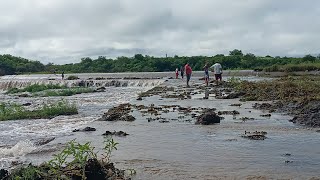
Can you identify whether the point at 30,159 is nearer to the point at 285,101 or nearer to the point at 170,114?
the point at 170,114

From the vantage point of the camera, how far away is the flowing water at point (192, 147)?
26.0 ft

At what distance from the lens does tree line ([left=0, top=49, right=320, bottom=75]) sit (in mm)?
90938

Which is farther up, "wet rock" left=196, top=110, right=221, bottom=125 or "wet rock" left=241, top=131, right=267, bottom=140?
"wet rock" left=196, top=110, right=221, bottom=125

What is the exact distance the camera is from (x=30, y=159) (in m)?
9.71

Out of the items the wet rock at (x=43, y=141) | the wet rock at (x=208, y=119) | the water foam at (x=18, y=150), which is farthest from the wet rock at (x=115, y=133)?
the wet rock at (x=208, y=119)

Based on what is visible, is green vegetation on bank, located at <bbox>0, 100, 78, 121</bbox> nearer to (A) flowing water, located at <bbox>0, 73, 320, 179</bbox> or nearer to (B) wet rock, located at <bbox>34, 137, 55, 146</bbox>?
(A) flowing water, located at <bbox>0, 73, 320, 179</bbox>

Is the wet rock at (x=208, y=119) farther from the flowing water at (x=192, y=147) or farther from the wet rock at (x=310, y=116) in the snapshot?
the wet rock at (x=310, y=116)

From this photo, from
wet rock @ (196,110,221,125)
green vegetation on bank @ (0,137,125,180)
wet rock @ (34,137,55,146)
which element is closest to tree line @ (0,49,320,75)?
wet rock @ (196,110,221,125)

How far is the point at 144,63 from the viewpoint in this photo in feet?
339

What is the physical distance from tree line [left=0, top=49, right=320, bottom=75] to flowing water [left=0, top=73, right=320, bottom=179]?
72.5 m

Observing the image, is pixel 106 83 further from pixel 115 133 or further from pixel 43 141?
pixel 43 141

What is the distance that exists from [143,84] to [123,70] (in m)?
60.4

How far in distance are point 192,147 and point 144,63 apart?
93577 mm

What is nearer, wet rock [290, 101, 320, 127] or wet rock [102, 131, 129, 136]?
wet rock [102, 131, 129, 136]
